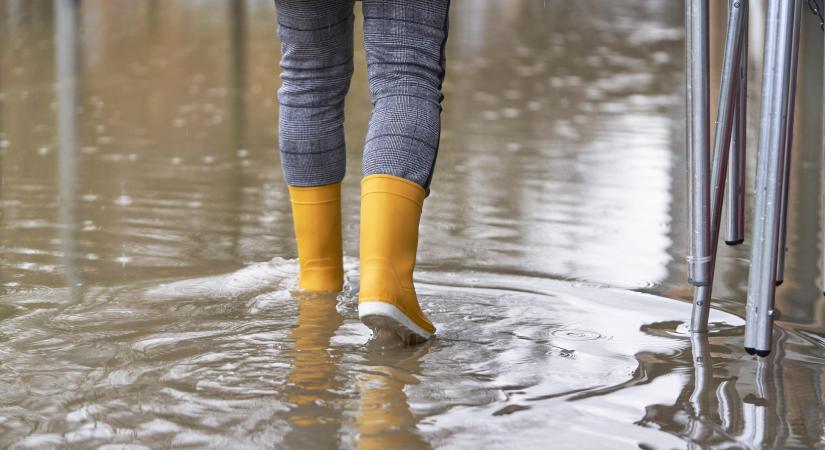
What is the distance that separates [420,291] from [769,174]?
0.83 m

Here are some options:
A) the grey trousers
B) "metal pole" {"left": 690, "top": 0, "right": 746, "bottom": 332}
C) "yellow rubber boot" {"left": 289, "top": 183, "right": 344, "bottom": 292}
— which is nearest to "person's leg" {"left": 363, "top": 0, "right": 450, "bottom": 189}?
the grey trousers

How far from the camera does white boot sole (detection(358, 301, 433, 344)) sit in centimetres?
176

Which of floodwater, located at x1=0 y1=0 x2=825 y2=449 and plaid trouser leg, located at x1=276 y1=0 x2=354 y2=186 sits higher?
plaid trouser leg, located at x1=276 y1=0 x2=354 y2=186

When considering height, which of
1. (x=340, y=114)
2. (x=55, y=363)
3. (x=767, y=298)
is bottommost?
(x=55, y=363)

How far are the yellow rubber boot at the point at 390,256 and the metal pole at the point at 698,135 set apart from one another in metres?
0.42

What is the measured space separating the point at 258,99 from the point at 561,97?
1445mm

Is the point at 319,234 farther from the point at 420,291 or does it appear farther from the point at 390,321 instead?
the point at 390,321

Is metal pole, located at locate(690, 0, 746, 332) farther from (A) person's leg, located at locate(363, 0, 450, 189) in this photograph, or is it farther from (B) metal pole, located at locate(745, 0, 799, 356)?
(A) person's leg, located at locate(363, 0, 450, 189)

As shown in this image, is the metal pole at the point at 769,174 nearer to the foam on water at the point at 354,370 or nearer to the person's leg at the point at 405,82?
the foam on water at the point at 354,370

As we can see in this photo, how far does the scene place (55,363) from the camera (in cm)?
175

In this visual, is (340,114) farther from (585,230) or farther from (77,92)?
(77,92)

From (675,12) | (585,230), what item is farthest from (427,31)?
(675,12)

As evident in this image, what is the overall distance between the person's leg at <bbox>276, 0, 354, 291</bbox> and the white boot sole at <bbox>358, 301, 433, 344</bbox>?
38 cm

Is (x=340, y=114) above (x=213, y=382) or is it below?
above
